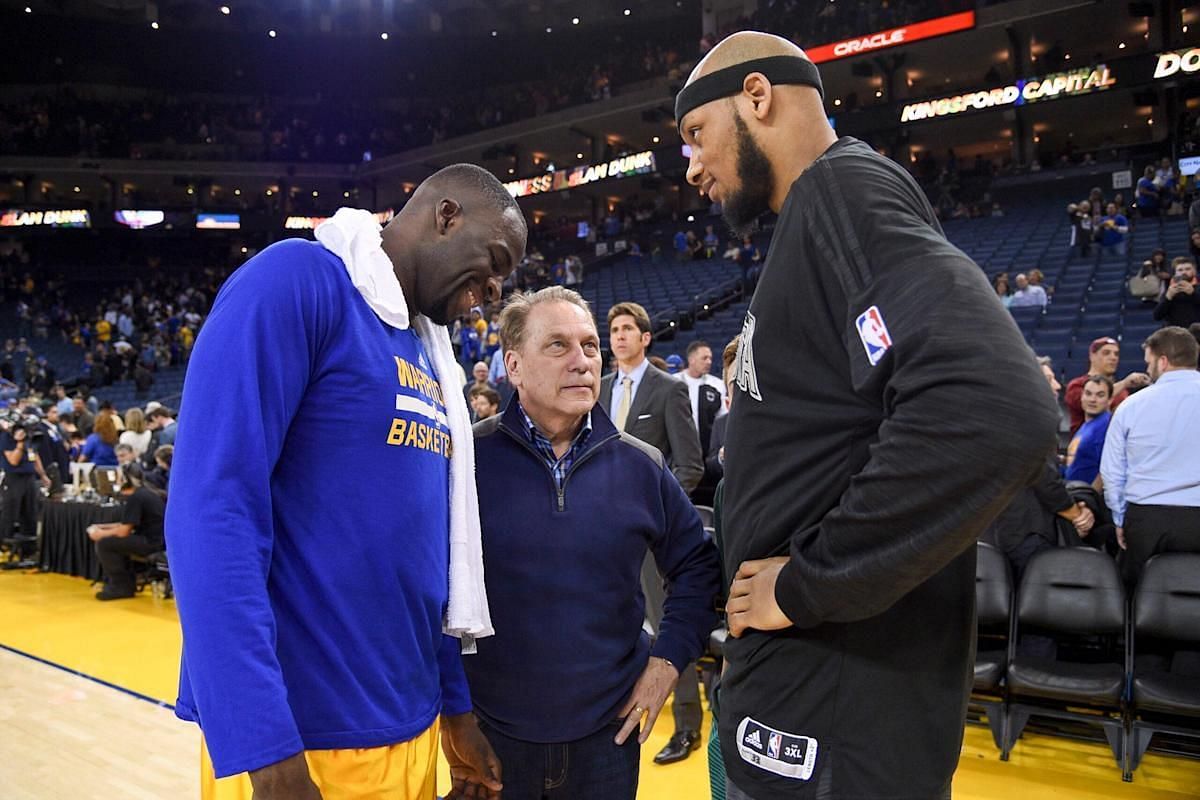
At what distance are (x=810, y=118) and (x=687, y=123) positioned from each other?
17 cm

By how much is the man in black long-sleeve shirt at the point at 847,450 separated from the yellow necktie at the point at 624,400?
3.59 metres

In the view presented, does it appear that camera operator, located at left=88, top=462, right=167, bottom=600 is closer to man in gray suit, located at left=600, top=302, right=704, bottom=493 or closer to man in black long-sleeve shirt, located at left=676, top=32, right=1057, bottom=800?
man in gray suit, located at left=600, top=302, right=704, bottom=493

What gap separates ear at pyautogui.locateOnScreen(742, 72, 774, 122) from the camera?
1201mm

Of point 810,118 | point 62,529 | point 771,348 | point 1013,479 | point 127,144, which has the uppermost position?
point 127,144

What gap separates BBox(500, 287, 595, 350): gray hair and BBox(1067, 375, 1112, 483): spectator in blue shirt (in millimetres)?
4088

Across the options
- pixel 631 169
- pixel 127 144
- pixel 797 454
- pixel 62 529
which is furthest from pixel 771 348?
pixel 127 144

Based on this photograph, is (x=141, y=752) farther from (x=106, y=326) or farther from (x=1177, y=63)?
(x=106, y=326)

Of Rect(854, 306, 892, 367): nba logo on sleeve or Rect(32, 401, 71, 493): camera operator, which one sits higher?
Rect(854, 306, 892, 367): nba logo on sleeve

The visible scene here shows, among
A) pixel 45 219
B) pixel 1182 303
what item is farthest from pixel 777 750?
pixel 45 219

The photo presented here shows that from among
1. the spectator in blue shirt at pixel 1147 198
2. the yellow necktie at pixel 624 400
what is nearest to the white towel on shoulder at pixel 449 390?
the yellow necktie at pixel 624 400

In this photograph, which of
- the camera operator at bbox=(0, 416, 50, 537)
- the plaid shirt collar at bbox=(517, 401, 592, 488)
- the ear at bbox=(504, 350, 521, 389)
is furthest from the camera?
the camera operator at bbox=(0, 416, 50, 537)

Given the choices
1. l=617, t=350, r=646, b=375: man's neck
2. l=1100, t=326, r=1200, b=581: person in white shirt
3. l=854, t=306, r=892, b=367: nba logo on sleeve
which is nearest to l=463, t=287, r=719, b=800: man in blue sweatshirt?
l=854, t=306, r=892, b=367: nba logo on sleeve

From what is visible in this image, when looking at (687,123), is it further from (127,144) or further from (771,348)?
(127,144)

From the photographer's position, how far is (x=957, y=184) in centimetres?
1866
